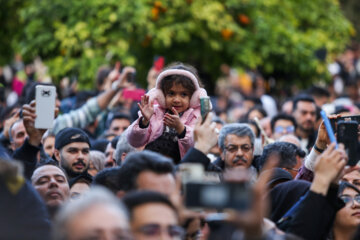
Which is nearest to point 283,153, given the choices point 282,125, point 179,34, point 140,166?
point 140,166

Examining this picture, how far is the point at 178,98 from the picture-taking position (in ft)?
22.8

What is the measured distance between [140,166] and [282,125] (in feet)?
20.5

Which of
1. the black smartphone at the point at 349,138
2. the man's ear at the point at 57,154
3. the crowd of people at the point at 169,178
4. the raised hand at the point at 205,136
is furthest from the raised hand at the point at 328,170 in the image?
the man's ear at the point at 57,154

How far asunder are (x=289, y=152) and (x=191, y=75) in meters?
1.67

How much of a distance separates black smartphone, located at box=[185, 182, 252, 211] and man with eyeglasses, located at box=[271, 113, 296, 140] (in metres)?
6.95

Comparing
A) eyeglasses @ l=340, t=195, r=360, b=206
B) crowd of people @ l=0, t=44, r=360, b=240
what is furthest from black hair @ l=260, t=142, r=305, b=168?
eyeglasses @ l=340, t=195, r=360, b=206

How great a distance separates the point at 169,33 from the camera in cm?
1462

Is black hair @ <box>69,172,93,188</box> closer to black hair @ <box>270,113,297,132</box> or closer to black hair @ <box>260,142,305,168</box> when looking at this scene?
black hair @ <box>260,142,305,168</box>

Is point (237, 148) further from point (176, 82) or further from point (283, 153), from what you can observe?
point (176, 82)

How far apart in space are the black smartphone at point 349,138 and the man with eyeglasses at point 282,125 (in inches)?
209

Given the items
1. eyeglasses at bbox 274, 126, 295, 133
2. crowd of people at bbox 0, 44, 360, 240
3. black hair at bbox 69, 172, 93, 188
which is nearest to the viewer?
crowd of people at bbox 0, 44, 360, 240

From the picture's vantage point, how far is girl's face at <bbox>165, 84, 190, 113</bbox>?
22.8ft

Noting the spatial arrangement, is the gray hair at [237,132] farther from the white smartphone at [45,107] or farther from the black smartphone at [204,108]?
Answer: the black smartphone at [204,108]

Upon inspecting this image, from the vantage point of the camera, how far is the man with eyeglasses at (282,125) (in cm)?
1123
